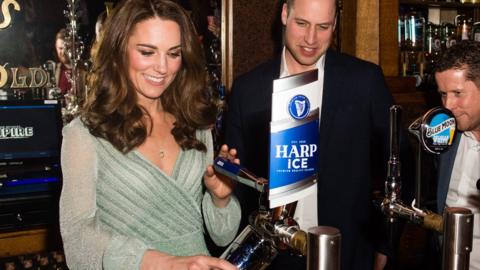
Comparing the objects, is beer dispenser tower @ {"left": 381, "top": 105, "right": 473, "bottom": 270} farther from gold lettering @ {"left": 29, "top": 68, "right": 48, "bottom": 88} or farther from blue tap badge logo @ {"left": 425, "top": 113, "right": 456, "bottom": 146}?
gold lettering @ {"left": 29, "top": 68, "right": 48, "bottom": 88}

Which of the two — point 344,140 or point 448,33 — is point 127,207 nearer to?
point 344,140

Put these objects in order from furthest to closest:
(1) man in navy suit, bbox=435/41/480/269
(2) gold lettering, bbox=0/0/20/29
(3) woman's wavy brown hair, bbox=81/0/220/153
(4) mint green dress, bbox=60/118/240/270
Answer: (2) gold lettering, bbox=0/0/20/29 < (1) man in navy suit, bbox=435/41/480/269 < (3) woman's wavy brown hair, bbox=81/0/220/153 < (4) mint green dress, bbox=60/118/240/270

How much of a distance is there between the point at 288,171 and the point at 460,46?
149 cm

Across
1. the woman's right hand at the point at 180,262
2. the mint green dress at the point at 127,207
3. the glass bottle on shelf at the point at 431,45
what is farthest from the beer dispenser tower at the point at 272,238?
the glass bottle on shelf at the point at 431,45

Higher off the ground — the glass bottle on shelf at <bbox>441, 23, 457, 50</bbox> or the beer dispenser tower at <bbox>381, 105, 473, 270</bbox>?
the glass bottle on shelf at <bbox>441, 23, 457, 50</bbox>

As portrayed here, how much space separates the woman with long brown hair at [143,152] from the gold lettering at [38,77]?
144 centimetres

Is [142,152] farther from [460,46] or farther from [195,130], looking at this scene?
[460,46]

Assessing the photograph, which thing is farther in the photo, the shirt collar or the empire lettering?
the empire lettering

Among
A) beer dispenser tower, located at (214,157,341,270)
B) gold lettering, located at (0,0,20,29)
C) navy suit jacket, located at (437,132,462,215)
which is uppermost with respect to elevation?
gold lettering, located at (0,0,20,29)

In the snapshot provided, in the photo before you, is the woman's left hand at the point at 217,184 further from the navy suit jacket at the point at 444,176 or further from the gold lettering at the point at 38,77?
the gold lettering at the point at 38,77

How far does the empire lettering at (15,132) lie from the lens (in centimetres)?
251

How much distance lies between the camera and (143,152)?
1.49 m

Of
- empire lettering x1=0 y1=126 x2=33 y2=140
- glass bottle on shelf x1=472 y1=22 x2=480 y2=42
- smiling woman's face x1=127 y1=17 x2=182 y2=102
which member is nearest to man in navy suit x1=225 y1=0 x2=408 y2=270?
smiling woman's face x1=127 y1=17 x2=182 y2=102

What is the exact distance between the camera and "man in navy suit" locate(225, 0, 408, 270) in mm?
2049
